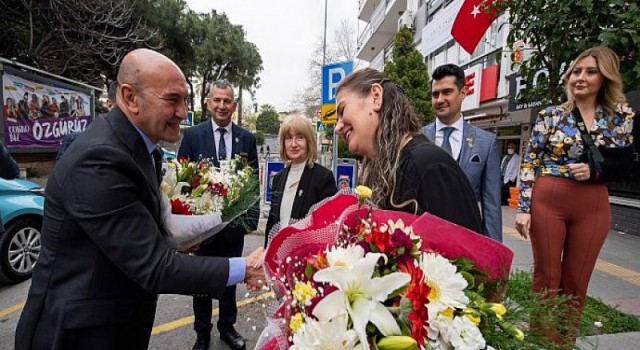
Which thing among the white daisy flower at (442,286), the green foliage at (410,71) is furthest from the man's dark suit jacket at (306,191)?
the green foliage at (410,71)

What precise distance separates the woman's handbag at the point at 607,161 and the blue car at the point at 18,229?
18.7ft

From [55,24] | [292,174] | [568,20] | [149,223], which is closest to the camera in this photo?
[149,223]

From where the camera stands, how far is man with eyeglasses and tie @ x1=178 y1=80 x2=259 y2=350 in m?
3.17

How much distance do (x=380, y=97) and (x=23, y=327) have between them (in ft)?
5.42

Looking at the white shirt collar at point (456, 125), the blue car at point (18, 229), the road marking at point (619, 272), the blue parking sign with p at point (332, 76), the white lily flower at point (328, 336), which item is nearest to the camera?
the white lily flower at point (328, 336)

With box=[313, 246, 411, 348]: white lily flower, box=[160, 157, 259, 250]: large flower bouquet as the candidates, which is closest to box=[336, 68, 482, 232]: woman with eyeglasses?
box=[313, 246, 411, 348]: white lily flower

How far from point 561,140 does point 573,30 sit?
106 centimetres

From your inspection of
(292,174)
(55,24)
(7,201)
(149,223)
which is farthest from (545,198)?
(55,24)

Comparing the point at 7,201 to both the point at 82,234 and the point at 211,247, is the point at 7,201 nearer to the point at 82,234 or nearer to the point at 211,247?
the point at 211,247

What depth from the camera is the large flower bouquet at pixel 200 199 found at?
1896mm

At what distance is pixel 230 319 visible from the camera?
3.30 meters

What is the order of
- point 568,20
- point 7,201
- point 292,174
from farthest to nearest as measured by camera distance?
point 7,201 → point 292,174 → point 568,20

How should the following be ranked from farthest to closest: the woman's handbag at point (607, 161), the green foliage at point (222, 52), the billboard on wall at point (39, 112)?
the green foliage at point (222, 52), the billboard on wall at point (39, 112), the woman's handbag at point (607, 161)

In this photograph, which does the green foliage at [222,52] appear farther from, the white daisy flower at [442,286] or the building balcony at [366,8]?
the white daisy flower at [442,286]
